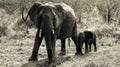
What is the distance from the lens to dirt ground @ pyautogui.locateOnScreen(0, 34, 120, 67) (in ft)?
32.0

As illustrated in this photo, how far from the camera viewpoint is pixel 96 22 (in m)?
18.6

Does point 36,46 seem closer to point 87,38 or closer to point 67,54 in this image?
point 67,54

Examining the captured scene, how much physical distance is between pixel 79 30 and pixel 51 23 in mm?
7042

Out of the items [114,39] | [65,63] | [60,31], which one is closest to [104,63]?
[65,63]

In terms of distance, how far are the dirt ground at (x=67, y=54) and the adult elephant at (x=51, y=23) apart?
2.21 ft

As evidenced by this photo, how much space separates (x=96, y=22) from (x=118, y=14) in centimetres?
215

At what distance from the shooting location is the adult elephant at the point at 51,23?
934 centimetres

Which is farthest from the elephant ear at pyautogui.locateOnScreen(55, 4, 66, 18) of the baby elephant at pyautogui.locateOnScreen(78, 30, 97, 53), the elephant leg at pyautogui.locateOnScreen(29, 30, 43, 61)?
the baby elephant at pyautogui.locateOnScreen(78, 30, 97, 53)

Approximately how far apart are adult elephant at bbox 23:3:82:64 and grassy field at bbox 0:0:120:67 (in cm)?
67

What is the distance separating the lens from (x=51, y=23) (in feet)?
30.7

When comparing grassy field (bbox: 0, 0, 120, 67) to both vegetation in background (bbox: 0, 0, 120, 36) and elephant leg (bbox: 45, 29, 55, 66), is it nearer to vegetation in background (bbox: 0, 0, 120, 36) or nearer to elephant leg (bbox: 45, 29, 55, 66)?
vegetation in background (bbox: 0, 0, 120, 36)

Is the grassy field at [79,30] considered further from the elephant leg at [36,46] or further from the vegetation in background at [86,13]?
the elephant leg at [36,46]

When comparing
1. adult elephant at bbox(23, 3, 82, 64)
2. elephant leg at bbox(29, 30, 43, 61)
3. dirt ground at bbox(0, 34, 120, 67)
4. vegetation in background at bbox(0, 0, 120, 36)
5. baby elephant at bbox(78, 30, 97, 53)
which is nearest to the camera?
adult elephant at bbox(23, 3, 82, 64)

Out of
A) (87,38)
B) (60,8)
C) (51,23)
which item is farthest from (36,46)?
(87,38)
